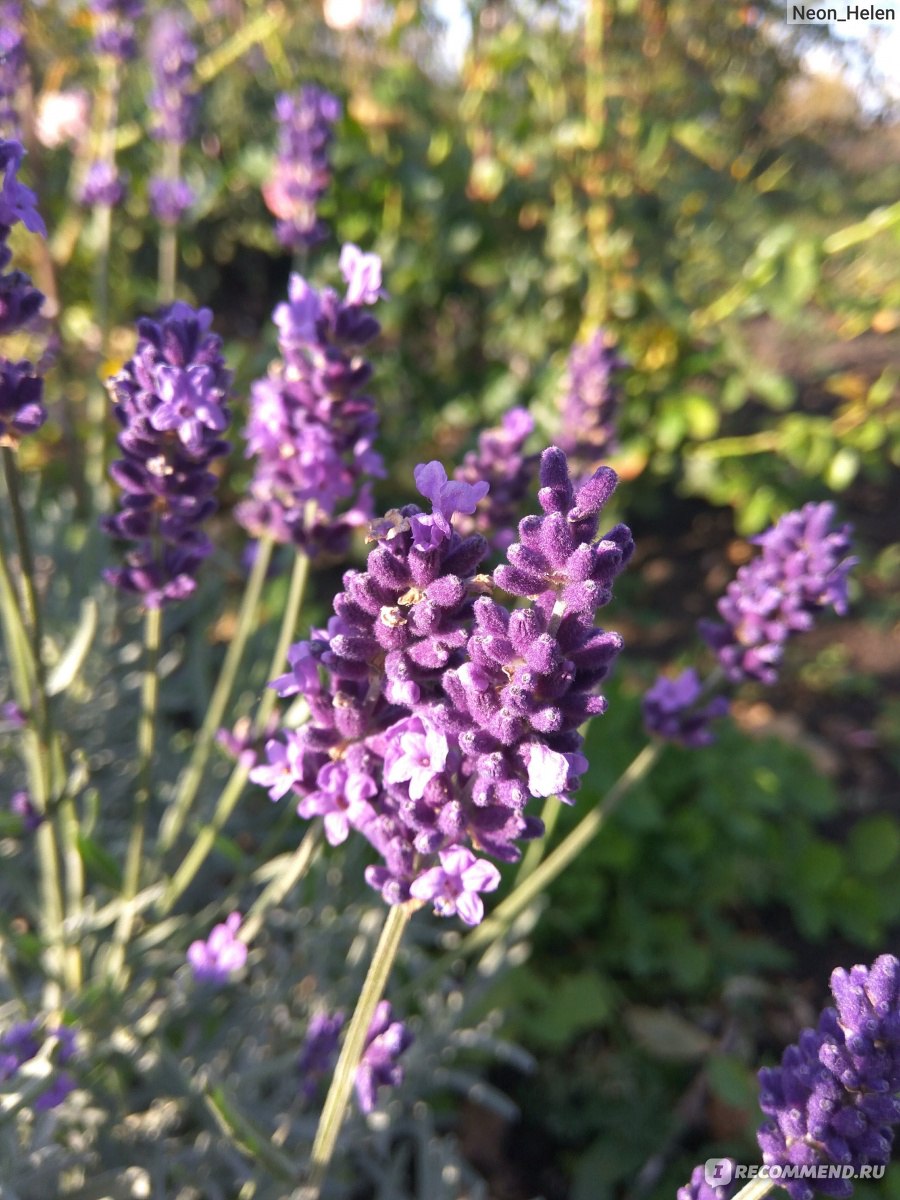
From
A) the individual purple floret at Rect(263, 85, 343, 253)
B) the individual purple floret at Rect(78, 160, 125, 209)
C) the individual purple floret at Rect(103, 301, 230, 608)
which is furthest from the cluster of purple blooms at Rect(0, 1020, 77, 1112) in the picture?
the individual purple floret at Rect(78, 160, 125, 209)

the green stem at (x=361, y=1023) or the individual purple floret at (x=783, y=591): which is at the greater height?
the individual purple floret at (x=783, y=591)

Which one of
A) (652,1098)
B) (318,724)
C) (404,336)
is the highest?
(404,336)

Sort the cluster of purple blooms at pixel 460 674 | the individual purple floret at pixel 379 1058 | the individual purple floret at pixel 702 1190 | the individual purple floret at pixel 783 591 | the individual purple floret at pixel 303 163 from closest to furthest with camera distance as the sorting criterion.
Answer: the cluster of purple blooms at pixel 460 674 < the individual purple floret at pixel 702 1190 < the individual purple floret at pixel 379 1058 < the individual purple floret at pixel 783 591 < the individual purple floret at pixel 303 163

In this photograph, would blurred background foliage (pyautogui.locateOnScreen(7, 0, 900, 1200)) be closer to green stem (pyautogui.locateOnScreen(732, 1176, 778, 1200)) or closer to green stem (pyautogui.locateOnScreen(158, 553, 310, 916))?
green stem (pyautogui.locateOnScreen(158, 553, 310, 916))

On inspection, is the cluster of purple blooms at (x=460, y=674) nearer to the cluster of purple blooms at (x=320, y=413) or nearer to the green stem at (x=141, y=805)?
the cluster of purple blooms at (x=320, y=413)

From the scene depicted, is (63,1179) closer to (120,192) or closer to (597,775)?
(597,775)

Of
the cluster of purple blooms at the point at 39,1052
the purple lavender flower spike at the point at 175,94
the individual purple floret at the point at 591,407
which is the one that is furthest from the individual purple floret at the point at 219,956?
the purple lavender flower spike at the point at 175,94

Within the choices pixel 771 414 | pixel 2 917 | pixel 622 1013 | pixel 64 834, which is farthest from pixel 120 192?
pixel 771 414

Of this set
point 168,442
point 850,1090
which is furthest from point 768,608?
point 168,442
